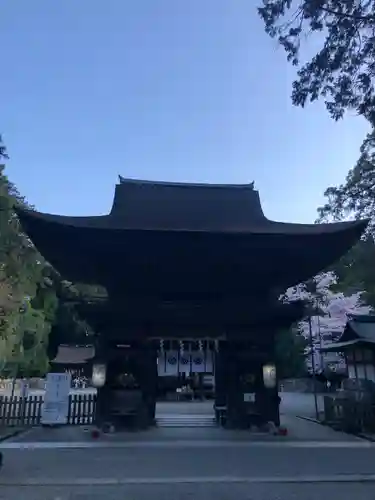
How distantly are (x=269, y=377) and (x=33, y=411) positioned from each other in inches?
301

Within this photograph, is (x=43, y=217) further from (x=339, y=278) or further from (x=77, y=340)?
(x=77, y=340)

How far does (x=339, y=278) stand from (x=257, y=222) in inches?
183

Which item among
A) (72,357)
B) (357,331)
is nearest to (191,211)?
(357,331)

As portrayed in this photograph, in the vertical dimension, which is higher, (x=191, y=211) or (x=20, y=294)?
(x=191, y=211)

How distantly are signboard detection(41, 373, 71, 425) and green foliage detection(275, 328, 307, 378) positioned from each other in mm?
24111

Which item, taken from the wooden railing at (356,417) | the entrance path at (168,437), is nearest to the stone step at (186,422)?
the entrance path at (168,437)

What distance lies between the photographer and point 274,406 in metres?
12.6

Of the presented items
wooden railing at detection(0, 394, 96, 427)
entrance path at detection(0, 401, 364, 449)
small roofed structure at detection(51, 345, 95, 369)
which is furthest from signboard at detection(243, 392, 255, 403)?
small roofed structure at detection(51, 345, 95, 369)

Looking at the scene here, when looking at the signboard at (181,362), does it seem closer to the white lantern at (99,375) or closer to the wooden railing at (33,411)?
the white lantern at (99,375)

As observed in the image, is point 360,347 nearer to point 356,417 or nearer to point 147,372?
point 356,417

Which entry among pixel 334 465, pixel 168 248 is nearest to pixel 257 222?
pixel 168 248

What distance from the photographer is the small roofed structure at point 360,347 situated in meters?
18.6

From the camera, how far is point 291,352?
36.6 meters

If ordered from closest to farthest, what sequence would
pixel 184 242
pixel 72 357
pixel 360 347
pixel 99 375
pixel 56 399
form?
Answer: pixel 184 242 < pixel 99 375 < pixel 56 399 < pixel 360 347 < pixel 72 357
